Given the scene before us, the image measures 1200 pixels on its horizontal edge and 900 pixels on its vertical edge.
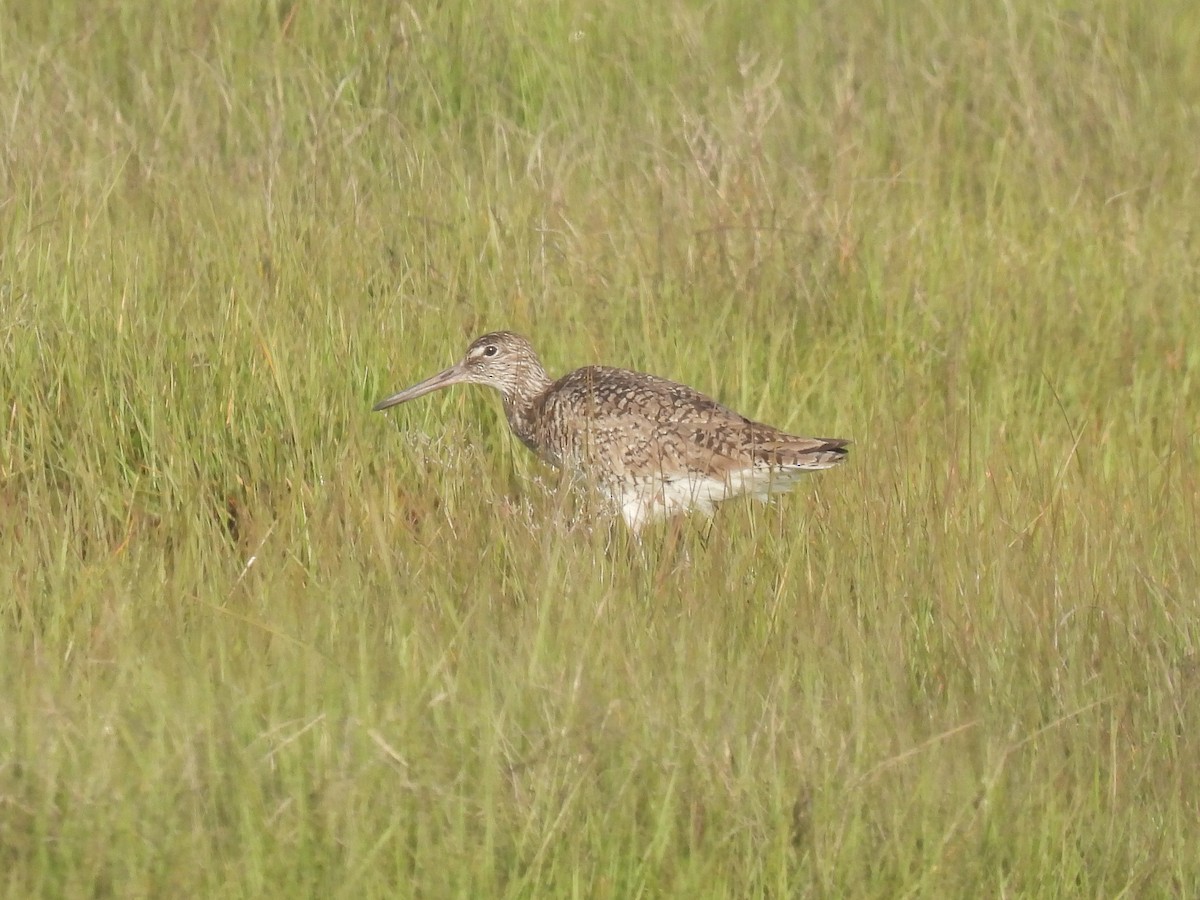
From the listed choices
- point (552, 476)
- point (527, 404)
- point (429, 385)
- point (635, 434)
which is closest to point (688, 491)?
point (635, 434)

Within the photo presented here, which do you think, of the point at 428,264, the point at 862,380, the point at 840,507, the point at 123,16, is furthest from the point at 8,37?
the point at 840,507

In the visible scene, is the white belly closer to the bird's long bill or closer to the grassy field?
the grassy field

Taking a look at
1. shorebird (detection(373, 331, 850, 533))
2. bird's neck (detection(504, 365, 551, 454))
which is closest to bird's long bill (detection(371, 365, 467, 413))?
shorebird (detection(373, 331, 850, 533))

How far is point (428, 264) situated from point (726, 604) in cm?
203

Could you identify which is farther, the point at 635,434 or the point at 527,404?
the point at 527,404

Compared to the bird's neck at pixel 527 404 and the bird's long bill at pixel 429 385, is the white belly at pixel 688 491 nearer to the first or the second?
the bird's neck at pixel 527 404

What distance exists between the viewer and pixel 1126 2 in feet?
24.6

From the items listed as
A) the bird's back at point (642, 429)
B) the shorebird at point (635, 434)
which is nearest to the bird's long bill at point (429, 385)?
the shorebird at point (635, 434)

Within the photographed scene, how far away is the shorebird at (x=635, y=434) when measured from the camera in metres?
4.80

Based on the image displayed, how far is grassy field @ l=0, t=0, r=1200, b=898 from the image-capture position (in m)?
2.97

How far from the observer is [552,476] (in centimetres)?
516

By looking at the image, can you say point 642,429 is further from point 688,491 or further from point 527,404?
point 527,404

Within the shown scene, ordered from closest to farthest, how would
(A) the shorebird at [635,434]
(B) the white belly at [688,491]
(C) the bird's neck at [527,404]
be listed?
(B) the white belly at [688,491] → (A) the shorebird at [635,434] → (C) the bird's neck at [527,404]

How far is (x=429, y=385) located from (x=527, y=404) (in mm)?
376
